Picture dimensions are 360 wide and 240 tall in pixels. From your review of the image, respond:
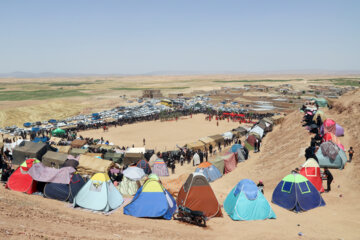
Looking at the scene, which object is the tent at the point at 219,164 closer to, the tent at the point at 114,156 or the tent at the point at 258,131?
the tent at the point at 114,156

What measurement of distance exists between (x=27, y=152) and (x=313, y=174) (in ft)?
73.7

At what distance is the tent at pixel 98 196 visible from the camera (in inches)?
488

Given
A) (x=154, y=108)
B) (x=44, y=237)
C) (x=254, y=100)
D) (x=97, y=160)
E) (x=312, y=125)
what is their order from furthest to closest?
1. (x=254, y=100)
2. (x=154, y=108)
3. (x=312, y=125)
4. (x=97, y=160)
5. (x=44, y=237)

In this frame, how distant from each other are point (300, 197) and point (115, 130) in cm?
3467

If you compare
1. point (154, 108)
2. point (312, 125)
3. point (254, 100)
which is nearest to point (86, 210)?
point (312, 125)

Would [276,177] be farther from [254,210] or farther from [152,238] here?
[152,238]

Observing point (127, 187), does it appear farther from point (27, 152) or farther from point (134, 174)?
point (27, 152)

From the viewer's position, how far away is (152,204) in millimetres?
11750

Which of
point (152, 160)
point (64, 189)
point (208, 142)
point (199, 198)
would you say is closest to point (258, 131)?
point (208, 142)

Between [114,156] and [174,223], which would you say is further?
[114,156]

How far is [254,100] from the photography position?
68375mm

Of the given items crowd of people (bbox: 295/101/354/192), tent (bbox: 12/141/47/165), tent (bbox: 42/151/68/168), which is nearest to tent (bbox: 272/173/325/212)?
crowd of people (bbox: 295/101/354/192)

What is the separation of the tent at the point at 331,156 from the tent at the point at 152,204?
9376mm

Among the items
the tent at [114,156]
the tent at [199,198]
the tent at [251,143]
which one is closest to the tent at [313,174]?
the tent at [199,198]
